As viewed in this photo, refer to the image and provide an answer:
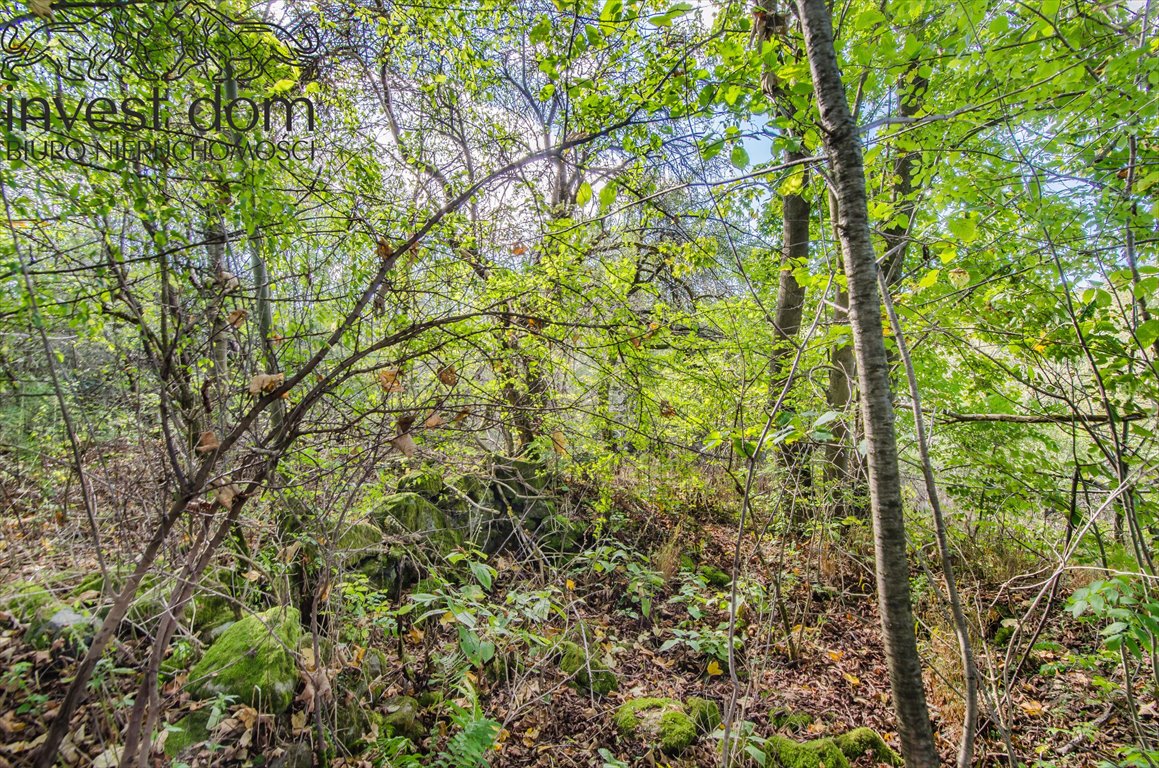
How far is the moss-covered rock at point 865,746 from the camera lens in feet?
8.92

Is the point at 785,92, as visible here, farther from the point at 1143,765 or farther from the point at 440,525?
the point at 440,525

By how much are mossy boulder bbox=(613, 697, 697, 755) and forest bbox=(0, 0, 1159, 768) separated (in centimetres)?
3

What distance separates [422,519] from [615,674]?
247 centimetres

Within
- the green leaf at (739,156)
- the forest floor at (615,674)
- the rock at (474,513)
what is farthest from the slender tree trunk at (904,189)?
the rock at (474,513)

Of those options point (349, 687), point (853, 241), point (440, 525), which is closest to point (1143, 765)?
point (853, 241)

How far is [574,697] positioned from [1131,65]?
14.3 feet

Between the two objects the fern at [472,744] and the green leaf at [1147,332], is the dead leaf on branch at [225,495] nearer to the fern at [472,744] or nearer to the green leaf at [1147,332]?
the fern at [472,744]

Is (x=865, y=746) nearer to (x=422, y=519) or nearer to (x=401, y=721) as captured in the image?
(x=401, y=721)

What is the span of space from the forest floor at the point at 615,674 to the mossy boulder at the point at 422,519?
2.41ft

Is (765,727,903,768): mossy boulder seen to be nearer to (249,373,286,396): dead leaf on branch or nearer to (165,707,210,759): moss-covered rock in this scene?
(165,707,210,759): moss-covered rock

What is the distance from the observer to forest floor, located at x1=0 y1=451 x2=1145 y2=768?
7.31 ft

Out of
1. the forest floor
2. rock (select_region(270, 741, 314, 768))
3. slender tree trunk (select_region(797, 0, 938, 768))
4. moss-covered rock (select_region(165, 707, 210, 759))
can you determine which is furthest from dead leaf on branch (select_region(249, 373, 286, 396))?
slender tree trunk (select_region(797, 0, 938, 768))

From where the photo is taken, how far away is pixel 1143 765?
1.58 meters

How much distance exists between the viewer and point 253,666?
8.23 ft
